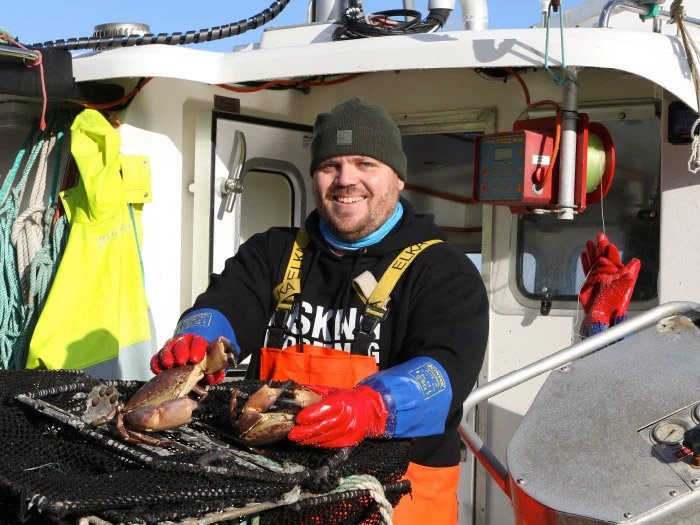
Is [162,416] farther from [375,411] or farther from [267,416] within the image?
[375,411]

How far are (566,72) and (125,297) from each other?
2.13m

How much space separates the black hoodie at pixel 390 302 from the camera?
9.04 ft

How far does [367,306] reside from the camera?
2.93 m

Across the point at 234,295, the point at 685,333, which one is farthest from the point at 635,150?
the point at 234,295

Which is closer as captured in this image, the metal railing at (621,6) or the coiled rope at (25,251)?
the metal railing at (621,6)

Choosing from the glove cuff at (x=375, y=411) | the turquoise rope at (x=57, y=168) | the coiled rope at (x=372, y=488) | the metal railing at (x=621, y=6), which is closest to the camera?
the coiled rope at (x=372, y=488)

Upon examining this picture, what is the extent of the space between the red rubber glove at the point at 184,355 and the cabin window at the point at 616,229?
94.8 inches

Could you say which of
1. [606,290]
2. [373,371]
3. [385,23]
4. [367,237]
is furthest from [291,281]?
[385,23]

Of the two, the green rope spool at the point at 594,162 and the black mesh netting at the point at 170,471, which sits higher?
the green rope spool at the point at 594,162

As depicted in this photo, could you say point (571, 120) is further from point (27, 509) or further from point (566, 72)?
point (27, 509)

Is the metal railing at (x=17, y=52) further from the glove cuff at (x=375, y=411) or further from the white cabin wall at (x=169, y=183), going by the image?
the glove cuff at (x=375, y=411)

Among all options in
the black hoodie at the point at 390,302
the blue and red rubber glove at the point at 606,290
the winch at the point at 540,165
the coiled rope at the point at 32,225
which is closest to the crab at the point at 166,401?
the black hoodie at the point at 390,302

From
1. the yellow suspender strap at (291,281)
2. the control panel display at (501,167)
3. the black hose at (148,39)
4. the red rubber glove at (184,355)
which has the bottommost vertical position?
the red rubber glove at (184,355)

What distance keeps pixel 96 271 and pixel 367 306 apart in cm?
206
